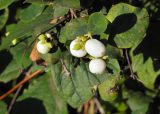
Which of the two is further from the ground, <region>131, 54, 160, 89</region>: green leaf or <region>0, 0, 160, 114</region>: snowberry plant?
<region>0, 0, 160, 114</region>: snowberry plant

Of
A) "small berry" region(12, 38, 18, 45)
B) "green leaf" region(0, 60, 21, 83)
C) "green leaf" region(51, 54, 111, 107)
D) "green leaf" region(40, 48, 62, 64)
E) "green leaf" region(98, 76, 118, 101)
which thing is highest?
"small berry" region(12, 38, 18, 45)

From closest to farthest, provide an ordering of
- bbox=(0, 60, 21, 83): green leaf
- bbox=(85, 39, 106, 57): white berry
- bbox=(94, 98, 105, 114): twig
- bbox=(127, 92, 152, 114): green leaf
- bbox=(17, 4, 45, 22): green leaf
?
bbox=(85, 39, 106, 57): white berry < bbox=(17, 4, 45, 22): green leaf < bbox=(0, 60, 21, 83): green leaf < bbox=(127, 92, 152, 114): green leaf < bbox=(94, 98, 105, 114): twig

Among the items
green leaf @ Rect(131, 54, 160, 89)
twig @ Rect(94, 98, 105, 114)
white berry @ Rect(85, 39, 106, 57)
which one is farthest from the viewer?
twig @ Rect(94, 98, 105, 114)

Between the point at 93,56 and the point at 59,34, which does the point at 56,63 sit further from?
the point at 93,56

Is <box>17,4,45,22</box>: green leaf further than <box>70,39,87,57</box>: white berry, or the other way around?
<box>17,4,45,22</box>: green leaf

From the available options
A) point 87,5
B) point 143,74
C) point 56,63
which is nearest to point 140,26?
point 87,5

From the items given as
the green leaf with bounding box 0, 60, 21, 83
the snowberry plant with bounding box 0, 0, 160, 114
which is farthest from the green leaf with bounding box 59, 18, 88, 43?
the green leaf with bounding box 0, 60, 21, 83

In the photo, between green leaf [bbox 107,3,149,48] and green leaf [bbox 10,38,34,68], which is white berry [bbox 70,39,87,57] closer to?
green leaf [bbox 107,3,149,48]

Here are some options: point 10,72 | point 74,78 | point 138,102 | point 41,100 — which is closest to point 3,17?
point 10,72

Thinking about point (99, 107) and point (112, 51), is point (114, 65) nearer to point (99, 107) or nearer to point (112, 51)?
point (112, 51)
